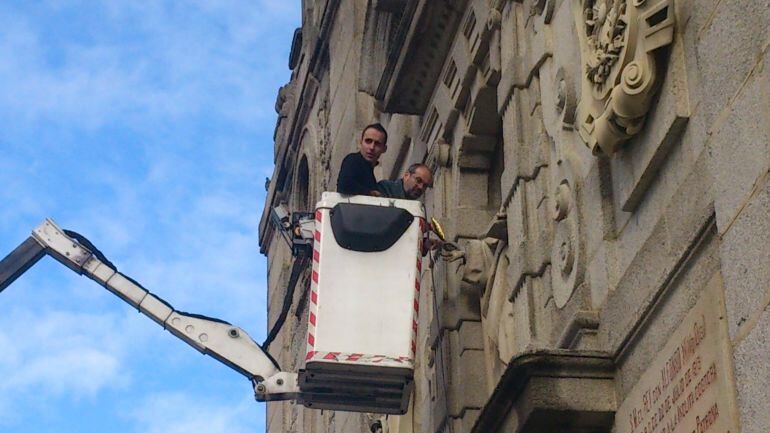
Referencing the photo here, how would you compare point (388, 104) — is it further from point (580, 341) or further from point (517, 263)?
point (580, 341)

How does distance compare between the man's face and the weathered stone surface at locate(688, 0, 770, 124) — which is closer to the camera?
the weathered stone surface at locate(688, 0, 770, 124)

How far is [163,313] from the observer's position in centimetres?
1642

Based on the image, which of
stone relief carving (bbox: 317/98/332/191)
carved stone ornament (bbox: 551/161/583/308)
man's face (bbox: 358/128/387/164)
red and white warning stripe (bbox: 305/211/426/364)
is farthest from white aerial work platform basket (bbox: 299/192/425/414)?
stone relief carving (bbox: 317/98/332/191)

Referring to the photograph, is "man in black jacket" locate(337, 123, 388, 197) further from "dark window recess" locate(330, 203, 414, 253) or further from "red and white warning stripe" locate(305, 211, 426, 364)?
"red and white warning stripe" locate(305, 211, 426, 364)

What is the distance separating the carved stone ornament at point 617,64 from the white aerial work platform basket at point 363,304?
10.6ft

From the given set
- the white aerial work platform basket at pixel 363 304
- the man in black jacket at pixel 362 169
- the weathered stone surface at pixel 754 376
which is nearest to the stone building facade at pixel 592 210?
the weathered stone surface at pixel 754 376

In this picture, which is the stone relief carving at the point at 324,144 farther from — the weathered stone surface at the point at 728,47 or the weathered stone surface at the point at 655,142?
the weathered stone surface at the point at 728,47

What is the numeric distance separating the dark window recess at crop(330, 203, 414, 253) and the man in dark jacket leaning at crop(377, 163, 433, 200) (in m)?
1.03

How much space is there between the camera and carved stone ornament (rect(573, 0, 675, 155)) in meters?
9.94

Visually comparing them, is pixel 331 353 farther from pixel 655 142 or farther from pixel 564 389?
pixel 655 142

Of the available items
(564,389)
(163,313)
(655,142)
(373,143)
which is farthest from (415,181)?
(655,142)

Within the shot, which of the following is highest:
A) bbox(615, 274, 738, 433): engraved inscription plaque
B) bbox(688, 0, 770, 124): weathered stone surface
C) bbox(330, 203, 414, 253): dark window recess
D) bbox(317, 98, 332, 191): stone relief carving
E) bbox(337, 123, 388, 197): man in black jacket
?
bbox(317, 98, 332, 191): stone relief carving

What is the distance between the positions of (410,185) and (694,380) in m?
6.72

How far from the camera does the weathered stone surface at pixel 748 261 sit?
7.75 metres
